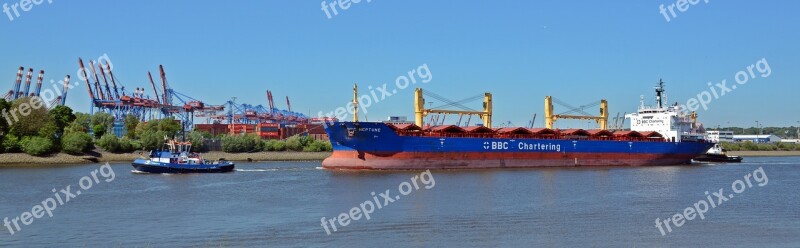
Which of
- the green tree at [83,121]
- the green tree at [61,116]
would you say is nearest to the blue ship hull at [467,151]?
the green tree at [61,116]

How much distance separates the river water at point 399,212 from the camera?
17.0 metres

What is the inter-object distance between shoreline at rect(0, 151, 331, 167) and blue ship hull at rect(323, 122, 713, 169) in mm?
16101

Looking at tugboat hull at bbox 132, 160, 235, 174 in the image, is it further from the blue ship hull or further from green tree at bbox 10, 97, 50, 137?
green tree at bbox 10, 97, 50, 137

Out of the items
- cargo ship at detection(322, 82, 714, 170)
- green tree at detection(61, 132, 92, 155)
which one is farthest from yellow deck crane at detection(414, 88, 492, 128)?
green tree at detection(61, 132, 92, 155)

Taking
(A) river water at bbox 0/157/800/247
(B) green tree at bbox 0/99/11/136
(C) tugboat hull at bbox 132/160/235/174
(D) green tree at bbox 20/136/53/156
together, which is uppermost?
(B) green tree at bbox 0/99/11/136

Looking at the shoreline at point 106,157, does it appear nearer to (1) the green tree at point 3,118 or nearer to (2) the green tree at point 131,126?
(1) the green tree at point 3,118

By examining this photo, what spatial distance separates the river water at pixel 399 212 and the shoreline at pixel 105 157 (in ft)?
64.3

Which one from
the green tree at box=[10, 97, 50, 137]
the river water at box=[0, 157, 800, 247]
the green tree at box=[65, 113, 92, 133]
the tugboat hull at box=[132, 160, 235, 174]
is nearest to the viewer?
the river water at box=[0, 157, 800, 247]

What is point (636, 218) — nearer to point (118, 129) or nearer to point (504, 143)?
point (504, 143)

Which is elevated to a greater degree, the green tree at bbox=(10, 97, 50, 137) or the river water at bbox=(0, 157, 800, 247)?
the green tree at bbox=(10, 97, 50, 137)

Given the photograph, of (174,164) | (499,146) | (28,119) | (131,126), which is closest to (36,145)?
(28,119)

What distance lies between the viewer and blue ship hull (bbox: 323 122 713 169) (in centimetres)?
3981

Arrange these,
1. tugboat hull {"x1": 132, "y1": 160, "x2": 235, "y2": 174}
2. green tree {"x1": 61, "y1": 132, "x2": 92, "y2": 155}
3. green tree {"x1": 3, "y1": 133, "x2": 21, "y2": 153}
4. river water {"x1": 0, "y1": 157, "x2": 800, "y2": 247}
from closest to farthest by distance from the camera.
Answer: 1. river water {"x1": 0, "y1": 157, "x2": 800, "y2": 247}
2. tugboat hull {"x1": 132, "y1": 160, "x2": 235, "y2": 174}
3. green tree {"x1": 3, "y1": 133, "x2": 21, "y2": 153}
4. green tree {"x1": 61, "y1": 132, "x2": 92, "y2": 155}

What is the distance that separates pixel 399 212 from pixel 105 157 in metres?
42.3
